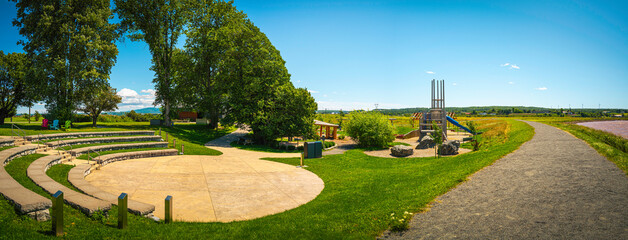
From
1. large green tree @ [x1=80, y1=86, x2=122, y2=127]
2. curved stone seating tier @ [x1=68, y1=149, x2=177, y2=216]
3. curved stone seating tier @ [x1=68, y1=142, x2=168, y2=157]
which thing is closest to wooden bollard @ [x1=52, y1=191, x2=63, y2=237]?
curved stone seating tier @ [x1=68, y1=149, x2=177, y2=216]

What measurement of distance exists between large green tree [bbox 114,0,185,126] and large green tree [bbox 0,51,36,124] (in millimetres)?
10863

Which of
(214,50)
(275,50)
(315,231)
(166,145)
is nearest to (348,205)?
(315,231)

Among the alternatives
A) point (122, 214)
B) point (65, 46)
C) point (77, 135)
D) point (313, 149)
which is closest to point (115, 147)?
point (77, 135)

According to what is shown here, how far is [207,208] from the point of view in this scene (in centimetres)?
811

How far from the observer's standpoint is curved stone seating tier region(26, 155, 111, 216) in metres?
6.04

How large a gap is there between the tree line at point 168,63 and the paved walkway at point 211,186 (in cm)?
1411

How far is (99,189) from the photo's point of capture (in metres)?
7.88

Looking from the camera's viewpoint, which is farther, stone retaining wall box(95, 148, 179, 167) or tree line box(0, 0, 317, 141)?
tree line box(0, 0, 317, 141)

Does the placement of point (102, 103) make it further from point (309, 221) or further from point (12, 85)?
point (309, 221)

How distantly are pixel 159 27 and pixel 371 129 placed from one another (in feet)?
94.5

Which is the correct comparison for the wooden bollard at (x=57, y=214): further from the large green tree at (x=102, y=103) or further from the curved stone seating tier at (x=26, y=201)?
the large green tree at (x=102, y=103)

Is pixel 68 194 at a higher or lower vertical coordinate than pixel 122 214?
higher

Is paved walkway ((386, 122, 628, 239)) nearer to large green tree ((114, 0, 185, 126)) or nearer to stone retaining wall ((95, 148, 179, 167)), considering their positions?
stone retaining wall ((95, 148, 179, 167))

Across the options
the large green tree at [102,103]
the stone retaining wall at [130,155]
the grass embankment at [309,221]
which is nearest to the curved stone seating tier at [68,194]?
the grass embankment at [309,221]
